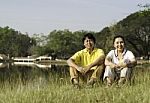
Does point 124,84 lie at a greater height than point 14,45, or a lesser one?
lesser

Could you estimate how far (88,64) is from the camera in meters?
6.95

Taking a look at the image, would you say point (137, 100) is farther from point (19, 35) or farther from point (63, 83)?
point (19, 35)

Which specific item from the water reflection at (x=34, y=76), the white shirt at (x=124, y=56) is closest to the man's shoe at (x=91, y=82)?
the white shirt at (x=124, y=56)

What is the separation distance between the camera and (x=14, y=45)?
325ft

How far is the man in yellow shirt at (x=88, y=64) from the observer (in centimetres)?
662

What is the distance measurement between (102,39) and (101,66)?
61151mm

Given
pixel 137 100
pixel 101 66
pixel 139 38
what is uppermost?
pixel 139 38

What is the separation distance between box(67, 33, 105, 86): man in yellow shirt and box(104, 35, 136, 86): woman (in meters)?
0.22

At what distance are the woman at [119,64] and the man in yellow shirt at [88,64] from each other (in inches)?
8.8

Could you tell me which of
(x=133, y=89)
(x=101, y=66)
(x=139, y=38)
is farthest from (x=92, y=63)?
(x=139, y=38)

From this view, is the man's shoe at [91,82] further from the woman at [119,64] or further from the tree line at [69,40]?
the tree line at [69,40]

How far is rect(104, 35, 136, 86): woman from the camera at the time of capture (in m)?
6.34

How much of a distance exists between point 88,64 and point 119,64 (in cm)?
71

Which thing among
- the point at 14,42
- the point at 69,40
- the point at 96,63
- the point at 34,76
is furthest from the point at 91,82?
the point at 14,42
